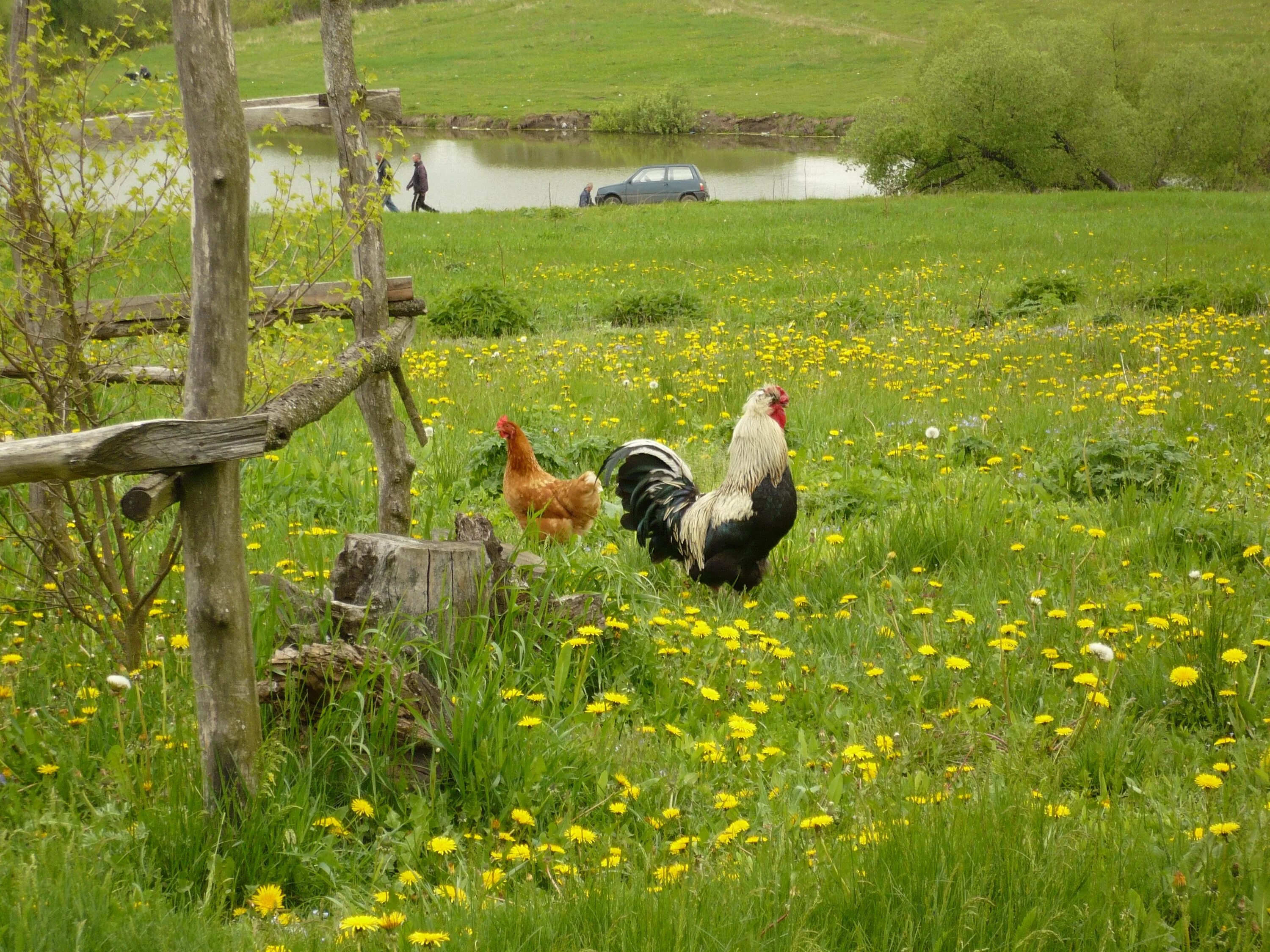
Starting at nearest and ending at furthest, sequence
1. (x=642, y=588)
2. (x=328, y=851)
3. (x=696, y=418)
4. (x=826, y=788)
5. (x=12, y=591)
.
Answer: (x=328, y=851)
(x=826, y=788)
(x=12, y=591)
(x=642, y=588)
(x=696, y=418)

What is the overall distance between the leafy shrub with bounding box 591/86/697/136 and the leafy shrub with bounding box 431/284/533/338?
51.8 meters

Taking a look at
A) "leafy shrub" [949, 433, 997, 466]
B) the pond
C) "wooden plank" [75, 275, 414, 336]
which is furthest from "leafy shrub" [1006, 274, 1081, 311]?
the pond

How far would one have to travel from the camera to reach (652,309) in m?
13.4

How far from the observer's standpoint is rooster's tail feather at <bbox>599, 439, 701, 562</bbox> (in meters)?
5.60

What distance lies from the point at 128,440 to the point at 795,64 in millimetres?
81763

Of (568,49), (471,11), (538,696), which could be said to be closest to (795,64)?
(568,49)

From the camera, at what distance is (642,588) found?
16.3ft

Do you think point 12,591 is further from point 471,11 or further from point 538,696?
point 471,11

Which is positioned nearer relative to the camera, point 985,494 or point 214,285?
point 214,285

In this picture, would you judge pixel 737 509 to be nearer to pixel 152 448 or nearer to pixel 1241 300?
pixel 152 448

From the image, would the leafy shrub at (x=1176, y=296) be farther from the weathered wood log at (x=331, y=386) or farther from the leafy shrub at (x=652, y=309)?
the weathered wood log at (x=331, y=386)

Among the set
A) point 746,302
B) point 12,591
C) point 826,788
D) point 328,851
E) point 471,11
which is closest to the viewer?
point 328,851

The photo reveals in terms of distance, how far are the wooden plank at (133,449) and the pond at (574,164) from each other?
27834mm

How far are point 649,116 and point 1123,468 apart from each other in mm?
59419
